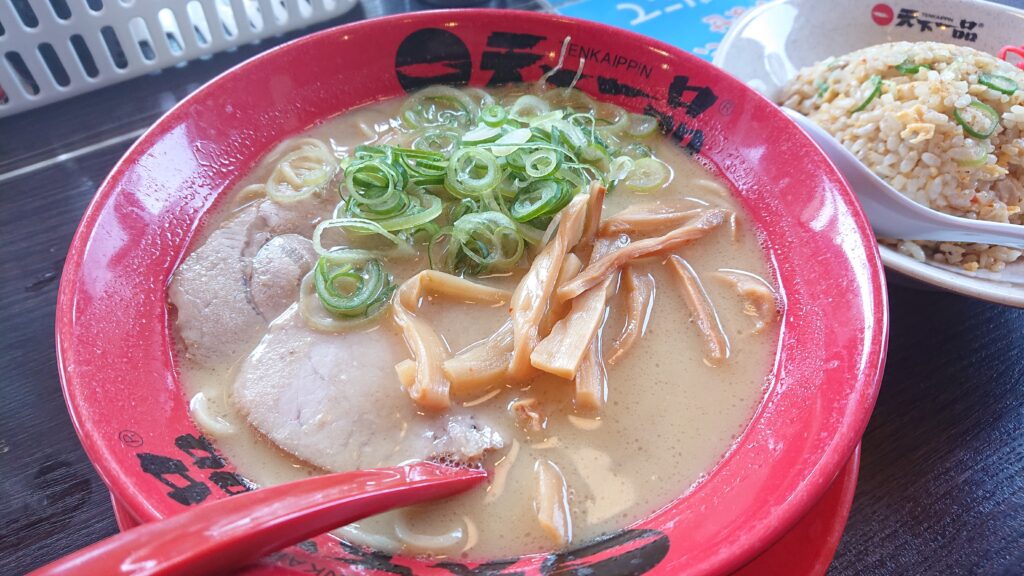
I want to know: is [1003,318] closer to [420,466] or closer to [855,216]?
[855,216]

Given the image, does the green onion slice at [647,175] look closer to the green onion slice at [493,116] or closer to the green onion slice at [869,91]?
the green onion slice at [493,116]

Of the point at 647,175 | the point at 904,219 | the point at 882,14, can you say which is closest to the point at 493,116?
the point at 647,175

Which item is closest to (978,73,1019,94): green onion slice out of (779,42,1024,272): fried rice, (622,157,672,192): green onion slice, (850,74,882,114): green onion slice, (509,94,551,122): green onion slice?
(779,42,1024,272): fried rice

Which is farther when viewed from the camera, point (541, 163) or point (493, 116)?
point (493, 116)

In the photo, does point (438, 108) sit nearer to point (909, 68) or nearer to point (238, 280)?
point (238, 280)

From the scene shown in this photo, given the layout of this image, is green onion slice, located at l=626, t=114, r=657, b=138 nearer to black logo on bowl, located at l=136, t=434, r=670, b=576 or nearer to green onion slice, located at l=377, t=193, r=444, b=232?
green onion slice, located at l=377, t=193, r=444, b=232

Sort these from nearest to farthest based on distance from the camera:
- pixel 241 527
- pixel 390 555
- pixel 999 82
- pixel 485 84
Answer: pixel 241 527 < pixel 390 555 < pixel 999 82 < pixel 485 84

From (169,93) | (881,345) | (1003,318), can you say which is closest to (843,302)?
(881,345)

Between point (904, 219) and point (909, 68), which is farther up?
point (909, 68)
